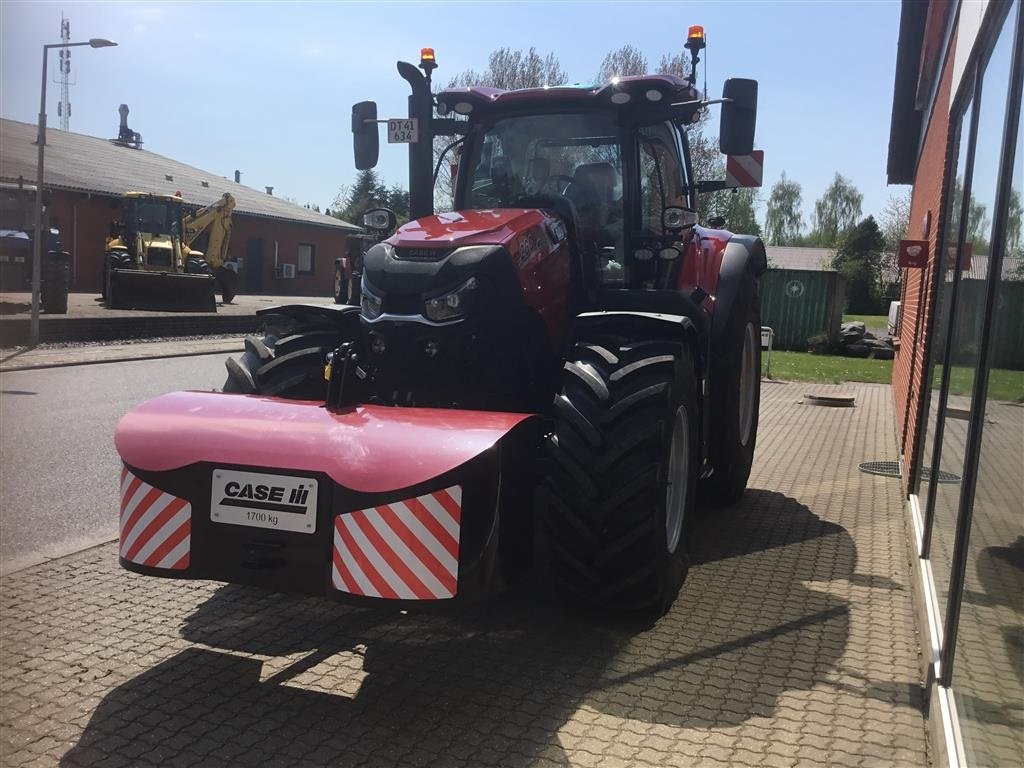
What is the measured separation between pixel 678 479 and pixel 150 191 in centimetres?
3393

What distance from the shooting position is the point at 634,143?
5.24 meters

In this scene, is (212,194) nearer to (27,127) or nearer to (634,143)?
(27,127)

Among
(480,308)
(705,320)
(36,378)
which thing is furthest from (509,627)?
(36,378)

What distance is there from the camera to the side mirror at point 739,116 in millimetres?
5004

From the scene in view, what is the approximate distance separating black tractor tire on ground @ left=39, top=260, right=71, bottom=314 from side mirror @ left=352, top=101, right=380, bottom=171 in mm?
15086

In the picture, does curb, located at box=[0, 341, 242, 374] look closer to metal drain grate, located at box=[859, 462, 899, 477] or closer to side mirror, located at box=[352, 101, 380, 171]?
side mirror, located at box=[352, 101, 380, 171]

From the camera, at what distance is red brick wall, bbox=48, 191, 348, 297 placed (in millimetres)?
30969

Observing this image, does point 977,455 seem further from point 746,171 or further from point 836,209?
point 836,209

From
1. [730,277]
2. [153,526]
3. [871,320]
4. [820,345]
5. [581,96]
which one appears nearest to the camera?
[153,526]

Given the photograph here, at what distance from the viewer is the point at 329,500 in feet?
11.1

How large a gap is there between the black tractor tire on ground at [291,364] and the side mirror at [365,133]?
1.13 m

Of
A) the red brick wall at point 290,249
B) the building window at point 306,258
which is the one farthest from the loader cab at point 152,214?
the building window at point 306,258

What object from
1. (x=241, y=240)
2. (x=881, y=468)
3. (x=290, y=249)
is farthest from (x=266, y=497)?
(x=290, y=249)

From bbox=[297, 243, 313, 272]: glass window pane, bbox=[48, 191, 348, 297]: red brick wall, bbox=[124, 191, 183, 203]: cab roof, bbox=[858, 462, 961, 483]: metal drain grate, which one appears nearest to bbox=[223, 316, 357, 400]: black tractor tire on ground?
bbox=[858, 462, 961, 483]: metal drain grate
